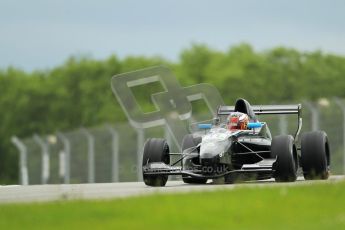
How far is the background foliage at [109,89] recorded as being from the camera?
86312mm

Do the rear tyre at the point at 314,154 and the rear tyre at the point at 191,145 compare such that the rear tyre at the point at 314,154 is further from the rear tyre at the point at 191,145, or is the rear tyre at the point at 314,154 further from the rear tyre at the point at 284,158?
the rear tyre at the point at 191,145

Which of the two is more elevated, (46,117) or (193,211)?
(193,211)

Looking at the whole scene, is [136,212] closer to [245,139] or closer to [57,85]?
[245,139]

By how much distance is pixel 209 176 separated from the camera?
18.4 metres

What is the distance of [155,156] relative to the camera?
19.4 m

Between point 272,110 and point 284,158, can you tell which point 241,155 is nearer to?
point 284,158

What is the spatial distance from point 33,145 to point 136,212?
138 ft

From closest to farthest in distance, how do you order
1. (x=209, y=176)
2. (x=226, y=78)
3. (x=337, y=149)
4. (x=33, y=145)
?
(x=209, y=176)
(x=337, y=149)
(x=33, y=145)
(x=226, y=78)

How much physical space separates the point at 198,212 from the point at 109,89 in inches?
3005

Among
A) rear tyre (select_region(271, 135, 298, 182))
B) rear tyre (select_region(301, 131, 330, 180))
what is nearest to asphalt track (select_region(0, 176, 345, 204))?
rear tyre (select_region(271, 135, 298, 182))

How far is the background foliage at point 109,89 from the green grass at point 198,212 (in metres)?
69.1

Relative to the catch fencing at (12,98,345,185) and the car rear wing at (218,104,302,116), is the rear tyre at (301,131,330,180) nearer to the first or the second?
the car rear wing at (218,104,302,116)

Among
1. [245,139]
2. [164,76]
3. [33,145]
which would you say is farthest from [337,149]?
[33,145]

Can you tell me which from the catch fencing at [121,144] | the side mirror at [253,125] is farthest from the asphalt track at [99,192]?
the catch fencing at [121,144]
